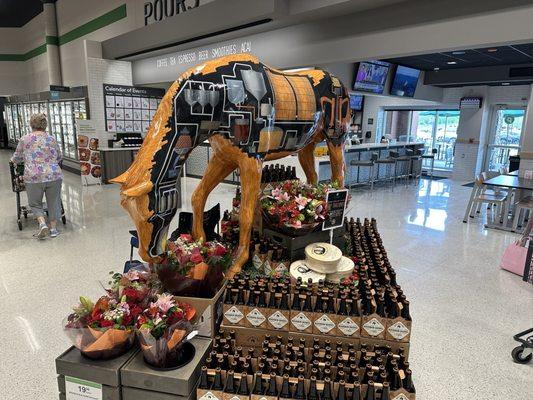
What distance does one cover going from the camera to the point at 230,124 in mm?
2471

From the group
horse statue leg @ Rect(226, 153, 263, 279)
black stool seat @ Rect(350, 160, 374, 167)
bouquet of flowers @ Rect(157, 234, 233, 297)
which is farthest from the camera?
black stool seat @ Rect(350, 160, 374, 167)

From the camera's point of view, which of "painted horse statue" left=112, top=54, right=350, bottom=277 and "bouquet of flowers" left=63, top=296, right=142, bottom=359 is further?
"painted horse statue" left=112, top=54, right=350, bottom=277

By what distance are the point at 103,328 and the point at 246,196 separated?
1.22 meters

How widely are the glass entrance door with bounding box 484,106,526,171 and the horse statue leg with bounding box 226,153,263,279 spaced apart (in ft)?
39.5

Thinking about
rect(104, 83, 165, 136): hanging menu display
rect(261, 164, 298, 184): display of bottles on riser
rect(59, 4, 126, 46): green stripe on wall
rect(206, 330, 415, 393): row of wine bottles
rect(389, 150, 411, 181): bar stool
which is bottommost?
rect(389, 150, 411, 181): bar stool

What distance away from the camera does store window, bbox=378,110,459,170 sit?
14.1 metres

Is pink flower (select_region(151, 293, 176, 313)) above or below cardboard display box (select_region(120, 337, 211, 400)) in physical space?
above

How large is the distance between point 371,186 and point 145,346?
9.17 meters

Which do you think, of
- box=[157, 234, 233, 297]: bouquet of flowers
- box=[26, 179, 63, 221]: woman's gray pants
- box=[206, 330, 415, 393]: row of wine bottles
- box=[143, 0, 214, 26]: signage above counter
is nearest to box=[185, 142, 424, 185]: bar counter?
box=[143, 0, 214, 26]: signage above counter

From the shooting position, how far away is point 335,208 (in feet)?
9.71

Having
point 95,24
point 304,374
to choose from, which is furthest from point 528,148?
point 95,24

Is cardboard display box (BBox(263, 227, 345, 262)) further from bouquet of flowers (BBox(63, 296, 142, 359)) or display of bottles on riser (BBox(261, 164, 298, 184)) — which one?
bouquet of flowers (BBox(63, 296, 142, 359))

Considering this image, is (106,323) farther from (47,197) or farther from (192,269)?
(47,197)

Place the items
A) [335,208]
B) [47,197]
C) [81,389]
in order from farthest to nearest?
[47,197] → [335,208] → [81,389]
